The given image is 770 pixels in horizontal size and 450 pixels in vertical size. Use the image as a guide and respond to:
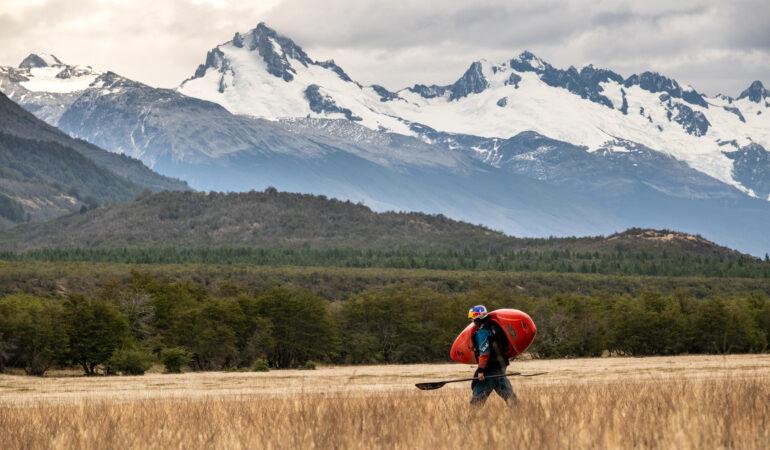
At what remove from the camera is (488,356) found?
2367 cm

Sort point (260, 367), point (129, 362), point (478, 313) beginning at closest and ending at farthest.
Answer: point (478, 313), point (129, 362), point (260, 367)

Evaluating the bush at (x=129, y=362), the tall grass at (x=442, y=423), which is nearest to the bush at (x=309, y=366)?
the bush at (x=129, y=362)

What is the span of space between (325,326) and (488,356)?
7977 cm

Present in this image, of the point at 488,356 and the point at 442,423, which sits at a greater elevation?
the point at 488,356

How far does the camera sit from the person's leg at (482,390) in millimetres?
23656

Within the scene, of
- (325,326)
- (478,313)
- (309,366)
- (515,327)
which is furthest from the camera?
(325,326)

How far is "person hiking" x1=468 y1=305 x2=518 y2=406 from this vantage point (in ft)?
77.4

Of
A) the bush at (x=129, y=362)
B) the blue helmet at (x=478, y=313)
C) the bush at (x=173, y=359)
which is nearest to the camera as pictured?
the blue helmet at (x=478, y=313)

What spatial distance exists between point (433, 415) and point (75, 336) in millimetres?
69977

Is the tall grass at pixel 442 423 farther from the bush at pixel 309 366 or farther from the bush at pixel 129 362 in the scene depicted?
the bush at pixel 309 366

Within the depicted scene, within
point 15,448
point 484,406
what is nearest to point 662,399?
point 484,406

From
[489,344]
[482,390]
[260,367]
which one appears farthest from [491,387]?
[260,367]

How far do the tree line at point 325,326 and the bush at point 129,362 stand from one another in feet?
4.17

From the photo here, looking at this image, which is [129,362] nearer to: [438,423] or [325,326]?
[325,326]
